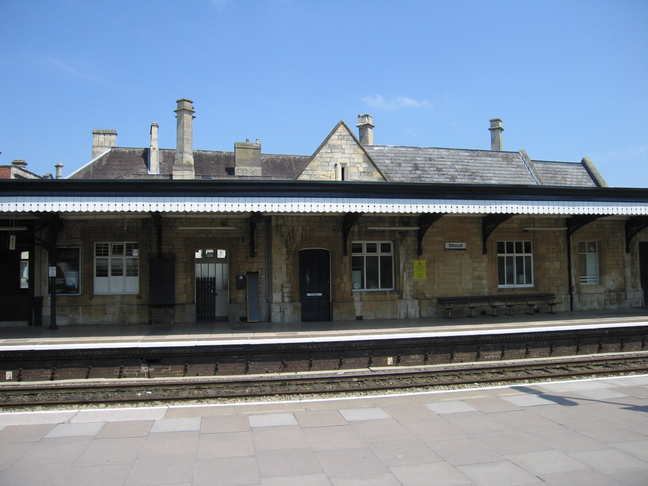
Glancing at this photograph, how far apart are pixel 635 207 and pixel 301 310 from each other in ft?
33.2

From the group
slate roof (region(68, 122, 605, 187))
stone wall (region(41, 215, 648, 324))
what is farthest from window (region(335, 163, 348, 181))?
stone wall (region(41, 215, 648, 324))

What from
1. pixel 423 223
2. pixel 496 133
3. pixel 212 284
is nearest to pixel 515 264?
pixel 423 223

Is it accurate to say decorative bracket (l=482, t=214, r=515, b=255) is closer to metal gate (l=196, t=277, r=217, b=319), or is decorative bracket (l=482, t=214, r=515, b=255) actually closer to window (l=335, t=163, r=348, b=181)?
window (l=335, t=163, r=348, b=181)

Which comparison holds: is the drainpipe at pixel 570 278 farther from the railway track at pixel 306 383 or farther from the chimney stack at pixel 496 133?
the chimney stack at pixel 496 133

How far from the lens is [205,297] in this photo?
14.8 meters

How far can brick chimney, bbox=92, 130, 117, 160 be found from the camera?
32344 mm

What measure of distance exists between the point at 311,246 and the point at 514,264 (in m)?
7.13

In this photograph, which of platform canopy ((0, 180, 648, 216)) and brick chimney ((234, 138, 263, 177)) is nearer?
platform canopy ((0, 180, 648, 216))

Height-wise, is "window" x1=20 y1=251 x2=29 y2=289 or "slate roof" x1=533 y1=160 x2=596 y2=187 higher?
"slate roof" x1=533 y1=160 x2=596 y2=187

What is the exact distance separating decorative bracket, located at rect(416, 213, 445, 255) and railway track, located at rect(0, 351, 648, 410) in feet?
16.1

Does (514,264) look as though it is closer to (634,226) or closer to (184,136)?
(634,226)

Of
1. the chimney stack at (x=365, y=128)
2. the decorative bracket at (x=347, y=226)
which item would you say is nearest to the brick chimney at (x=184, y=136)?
the decorative bracket at (x=347, y=226)

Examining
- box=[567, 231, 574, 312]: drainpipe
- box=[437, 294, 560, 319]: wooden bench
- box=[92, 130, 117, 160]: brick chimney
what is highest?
box=[92, 130, 117, 160]: brick chimney

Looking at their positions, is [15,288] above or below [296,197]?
below
